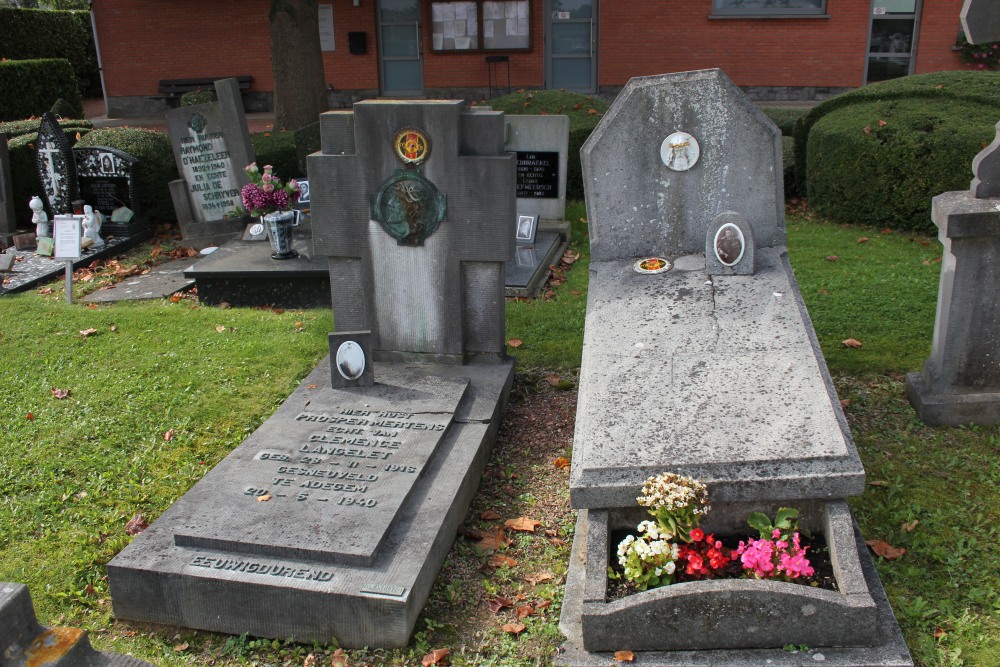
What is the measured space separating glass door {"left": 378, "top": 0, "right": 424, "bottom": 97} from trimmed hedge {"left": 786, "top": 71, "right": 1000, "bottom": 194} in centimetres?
1138

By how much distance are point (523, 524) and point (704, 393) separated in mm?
1181

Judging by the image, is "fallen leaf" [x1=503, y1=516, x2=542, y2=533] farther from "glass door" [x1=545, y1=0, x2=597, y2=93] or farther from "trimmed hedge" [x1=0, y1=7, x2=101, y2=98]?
"trimmed hedge" [x1=0, y1=7, x2=101, y2=98]

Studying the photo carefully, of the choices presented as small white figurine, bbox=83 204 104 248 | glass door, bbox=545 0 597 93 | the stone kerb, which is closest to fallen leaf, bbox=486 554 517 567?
the stone kerb

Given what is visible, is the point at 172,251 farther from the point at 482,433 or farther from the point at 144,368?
the point at 482,433

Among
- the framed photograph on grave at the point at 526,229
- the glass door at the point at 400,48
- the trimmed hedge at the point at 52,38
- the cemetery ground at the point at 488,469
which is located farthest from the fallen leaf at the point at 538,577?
the trimmed hedge at the point at 52,38

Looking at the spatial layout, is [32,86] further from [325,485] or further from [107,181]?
[325,485]

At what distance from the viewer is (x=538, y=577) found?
164 inches

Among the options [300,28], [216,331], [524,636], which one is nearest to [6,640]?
[524,636]

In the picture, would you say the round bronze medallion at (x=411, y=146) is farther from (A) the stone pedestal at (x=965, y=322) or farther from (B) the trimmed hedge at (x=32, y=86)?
(B) the trimmed hedge at (x=32, y=86)

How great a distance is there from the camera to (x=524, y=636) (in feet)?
12.4

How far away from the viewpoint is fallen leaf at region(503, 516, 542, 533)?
4.55m

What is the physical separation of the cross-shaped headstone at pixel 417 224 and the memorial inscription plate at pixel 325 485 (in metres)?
0.70

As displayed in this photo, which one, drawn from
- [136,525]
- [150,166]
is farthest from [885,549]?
[150,166]

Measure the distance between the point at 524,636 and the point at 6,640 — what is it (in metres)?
2.12
